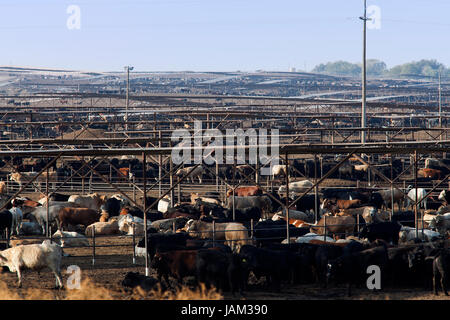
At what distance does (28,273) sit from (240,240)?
5658mm

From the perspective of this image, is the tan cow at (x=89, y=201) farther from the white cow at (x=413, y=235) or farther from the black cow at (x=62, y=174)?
the white cow at (x=413, y=235)

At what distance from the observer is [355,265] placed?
1541 centimetres

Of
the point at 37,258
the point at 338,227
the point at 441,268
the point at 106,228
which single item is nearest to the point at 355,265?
the point at 441,268

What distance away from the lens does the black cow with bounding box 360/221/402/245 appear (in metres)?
20.5

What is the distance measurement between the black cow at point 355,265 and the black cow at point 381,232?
4.71m

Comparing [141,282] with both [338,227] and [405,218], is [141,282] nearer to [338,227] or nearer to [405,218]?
[338,227]

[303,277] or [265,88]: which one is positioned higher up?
[265,88]

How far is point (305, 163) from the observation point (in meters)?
37.6

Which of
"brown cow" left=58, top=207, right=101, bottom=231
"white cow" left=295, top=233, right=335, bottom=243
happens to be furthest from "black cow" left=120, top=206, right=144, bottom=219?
"white cow" left=295, top=233, right=335, bottom=243

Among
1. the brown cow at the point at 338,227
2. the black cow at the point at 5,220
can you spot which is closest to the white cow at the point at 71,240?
the black cow at the point at 5,220
